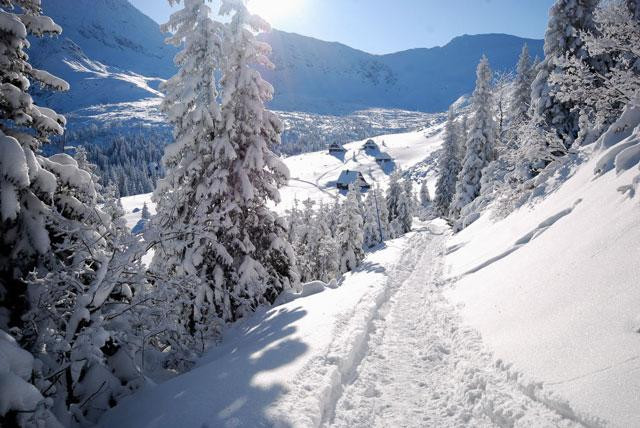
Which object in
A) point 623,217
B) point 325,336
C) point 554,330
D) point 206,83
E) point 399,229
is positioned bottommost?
point 399,229

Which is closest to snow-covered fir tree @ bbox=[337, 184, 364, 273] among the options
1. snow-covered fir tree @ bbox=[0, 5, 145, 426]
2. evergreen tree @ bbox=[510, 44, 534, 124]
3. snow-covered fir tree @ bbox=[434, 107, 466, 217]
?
evergreen tree @ bbox=[510, 44, 534, 124]

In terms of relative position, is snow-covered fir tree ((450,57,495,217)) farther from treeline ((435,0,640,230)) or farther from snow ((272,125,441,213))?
snow ((272,125,441,213))

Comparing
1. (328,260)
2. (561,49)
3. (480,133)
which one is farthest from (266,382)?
(480,133)

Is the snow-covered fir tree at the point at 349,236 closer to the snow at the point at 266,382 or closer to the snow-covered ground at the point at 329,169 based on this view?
the snow at the point at 266,382

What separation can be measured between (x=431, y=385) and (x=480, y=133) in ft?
106

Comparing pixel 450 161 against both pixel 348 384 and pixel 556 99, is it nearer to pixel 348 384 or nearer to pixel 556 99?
pixel 556 99

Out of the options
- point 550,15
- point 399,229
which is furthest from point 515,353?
point 399,229

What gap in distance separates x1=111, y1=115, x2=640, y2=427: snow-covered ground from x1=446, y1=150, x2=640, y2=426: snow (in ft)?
0.07

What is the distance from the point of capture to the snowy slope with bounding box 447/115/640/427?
4.02 metres

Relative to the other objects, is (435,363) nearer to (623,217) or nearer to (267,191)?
(623,217)

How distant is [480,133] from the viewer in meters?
33.3

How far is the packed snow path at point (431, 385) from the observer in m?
4.84

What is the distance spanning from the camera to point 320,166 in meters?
150

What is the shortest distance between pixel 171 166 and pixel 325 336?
31.4ft
